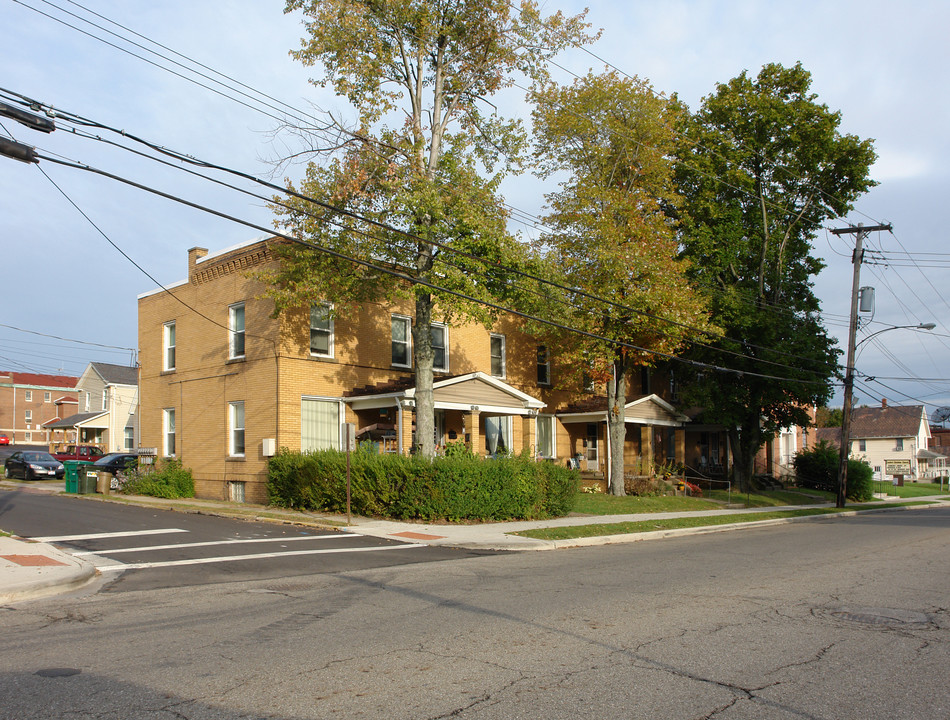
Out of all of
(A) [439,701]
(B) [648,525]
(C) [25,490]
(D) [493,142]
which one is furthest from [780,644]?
(C) [25,490]

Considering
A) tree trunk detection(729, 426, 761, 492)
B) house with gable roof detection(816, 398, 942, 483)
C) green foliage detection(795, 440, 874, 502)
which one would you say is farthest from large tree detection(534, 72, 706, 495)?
house with gable roof detection(816, 398, 942, 483)

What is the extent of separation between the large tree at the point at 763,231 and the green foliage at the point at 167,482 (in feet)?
65.5

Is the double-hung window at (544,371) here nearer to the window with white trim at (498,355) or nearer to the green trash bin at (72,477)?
the window with white trim at (498,355)

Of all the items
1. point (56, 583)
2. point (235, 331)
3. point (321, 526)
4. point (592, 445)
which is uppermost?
point (235, 331)

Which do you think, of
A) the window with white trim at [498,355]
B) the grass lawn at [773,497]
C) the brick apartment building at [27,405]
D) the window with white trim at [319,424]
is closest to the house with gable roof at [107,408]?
the window with white trim at [319,424]

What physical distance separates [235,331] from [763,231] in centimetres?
2317

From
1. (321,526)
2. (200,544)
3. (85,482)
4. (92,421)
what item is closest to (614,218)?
(321,526)

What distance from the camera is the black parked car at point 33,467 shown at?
34938 mm

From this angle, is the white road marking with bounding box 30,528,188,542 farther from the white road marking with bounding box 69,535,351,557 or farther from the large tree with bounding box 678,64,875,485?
the large tree with bounding box 678,64,875,485

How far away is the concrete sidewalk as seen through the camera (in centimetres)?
1028

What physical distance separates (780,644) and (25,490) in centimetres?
2983

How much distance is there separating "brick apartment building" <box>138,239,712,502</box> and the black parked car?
10707 millimetres

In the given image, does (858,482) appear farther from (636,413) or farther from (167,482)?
(167,482)

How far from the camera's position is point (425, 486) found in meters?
18.7
